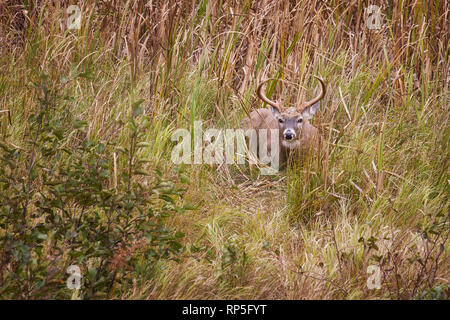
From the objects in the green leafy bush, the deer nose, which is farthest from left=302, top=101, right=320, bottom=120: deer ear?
the green leafy bush

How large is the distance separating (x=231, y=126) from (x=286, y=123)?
2.46ft

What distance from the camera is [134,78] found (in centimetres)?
490

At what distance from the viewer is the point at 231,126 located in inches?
199

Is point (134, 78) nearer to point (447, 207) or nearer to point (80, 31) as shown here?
point (80, 31)

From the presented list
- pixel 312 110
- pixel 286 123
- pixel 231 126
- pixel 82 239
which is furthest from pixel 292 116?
pixel 82 239

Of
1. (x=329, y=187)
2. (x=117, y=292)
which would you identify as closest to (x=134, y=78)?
(x=329, y=187)

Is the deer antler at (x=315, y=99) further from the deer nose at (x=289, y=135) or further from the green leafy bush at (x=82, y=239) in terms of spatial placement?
the green leafy bush at (x=82, y=239)

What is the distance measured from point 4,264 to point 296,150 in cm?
304

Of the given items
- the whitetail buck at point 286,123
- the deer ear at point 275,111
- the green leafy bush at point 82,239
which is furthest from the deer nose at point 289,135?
the green leafy bush at point 82,239

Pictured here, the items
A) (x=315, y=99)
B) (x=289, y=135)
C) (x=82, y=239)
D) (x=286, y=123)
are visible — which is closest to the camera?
(x=82, y=239)

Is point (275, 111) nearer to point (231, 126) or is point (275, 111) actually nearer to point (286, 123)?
point (286, 123)

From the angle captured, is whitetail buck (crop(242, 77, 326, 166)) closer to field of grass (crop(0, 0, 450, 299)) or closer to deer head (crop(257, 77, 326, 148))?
deer head (crop(257, 77, 326, 148))

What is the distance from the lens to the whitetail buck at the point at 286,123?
525 cm

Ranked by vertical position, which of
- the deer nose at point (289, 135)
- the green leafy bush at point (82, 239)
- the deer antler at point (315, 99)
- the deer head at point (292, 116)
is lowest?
the green leafy bush at point (82, 239)
